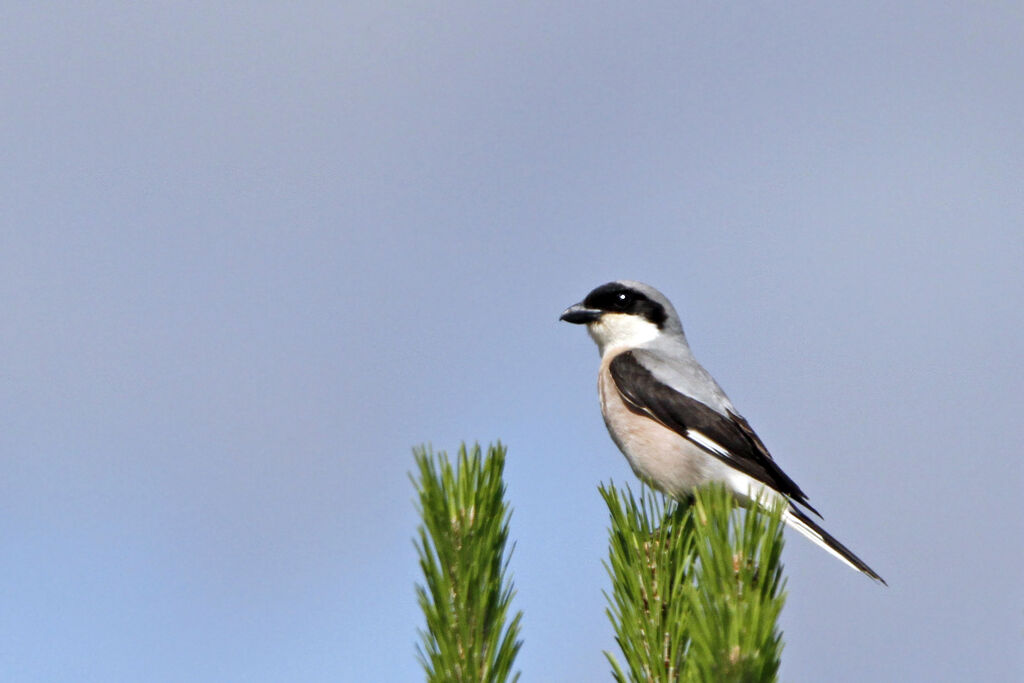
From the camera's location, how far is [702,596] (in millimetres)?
1898

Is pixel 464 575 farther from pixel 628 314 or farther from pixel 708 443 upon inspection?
pixel 628 314

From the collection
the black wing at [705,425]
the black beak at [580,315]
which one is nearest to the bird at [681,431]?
the black wing at [705,425]

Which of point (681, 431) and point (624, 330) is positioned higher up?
point (624, 330)

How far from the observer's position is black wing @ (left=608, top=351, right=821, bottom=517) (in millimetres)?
5566

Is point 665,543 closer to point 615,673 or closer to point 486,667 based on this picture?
point 615,673

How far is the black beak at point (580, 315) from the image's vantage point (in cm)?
698

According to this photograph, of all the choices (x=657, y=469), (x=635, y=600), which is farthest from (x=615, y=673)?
(x=657, y=469)

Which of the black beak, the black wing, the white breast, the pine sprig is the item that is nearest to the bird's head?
the black beak

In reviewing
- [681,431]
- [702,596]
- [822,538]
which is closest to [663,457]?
[681,431]

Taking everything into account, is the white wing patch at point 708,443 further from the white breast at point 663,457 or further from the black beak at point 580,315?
the black beak at point 580,315

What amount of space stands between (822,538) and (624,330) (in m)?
2.38

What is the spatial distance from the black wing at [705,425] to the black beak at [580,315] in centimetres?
92

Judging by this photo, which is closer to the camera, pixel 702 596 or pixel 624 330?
pixel 702 596

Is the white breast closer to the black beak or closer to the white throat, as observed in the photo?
the white throat
